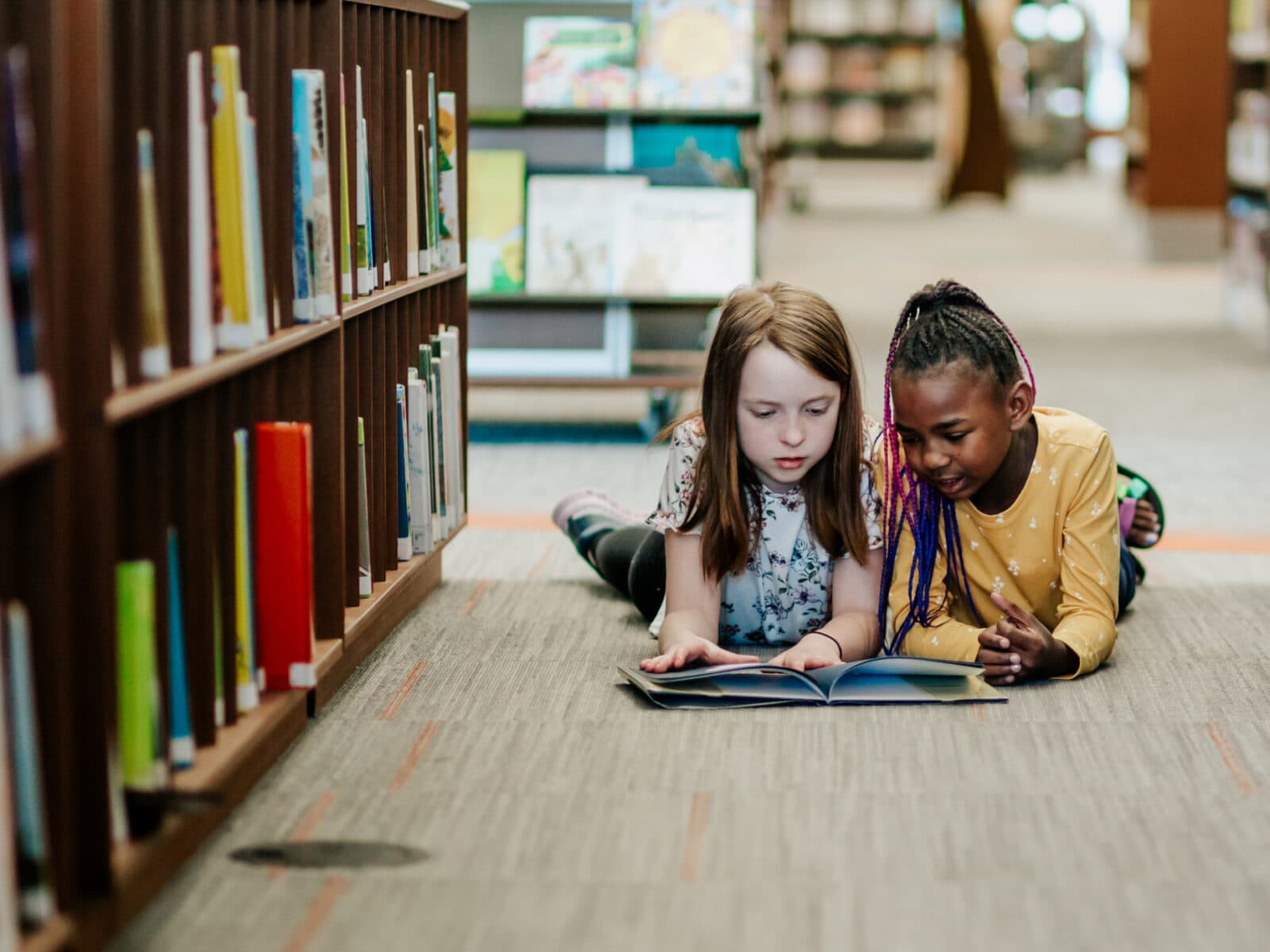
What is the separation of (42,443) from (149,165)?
39 centimetres

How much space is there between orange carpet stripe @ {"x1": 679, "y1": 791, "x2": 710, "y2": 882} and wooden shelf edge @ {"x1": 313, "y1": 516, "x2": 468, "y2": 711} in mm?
597

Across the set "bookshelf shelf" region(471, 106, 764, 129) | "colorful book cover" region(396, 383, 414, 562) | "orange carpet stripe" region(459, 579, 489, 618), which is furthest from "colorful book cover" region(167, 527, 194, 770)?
"bookshelf shelf" region(471, 106, 764, 129)

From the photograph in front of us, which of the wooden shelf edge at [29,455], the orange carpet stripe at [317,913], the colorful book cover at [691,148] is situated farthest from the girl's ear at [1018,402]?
the colorful book cover at [691,148]

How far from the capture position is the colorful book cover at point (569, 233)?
4.81 meters

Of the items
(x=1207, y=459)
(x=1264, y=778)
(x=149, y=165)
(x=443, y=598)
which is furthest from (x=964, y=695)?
(x=1207, y=459)

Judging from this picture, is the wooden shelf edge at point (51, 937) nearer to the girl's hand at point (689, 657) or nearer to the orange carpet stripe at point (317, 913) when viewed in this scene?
the orange carpet stripe at point (317, 913)

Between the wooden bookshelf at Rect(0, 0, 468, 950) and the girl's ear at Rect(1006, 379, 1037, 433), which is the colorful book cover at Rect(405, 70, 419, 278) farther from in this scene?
the girl's ear at Rect(1006, 379, 1037, 433)

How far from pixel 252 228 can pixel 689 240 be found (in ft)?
9.60

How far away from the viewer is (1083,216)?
45.4 ft

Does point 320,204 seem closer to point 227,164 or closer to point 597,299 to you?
point 227,164

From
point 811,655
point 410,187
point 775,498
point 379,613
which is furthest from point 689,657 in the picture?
point 410,187

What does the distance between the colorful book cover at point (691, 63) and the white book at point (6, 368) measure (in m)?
3.63

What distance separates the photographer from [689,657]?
2385 millimetres

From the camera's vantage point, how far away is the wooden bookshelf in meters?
1.48
